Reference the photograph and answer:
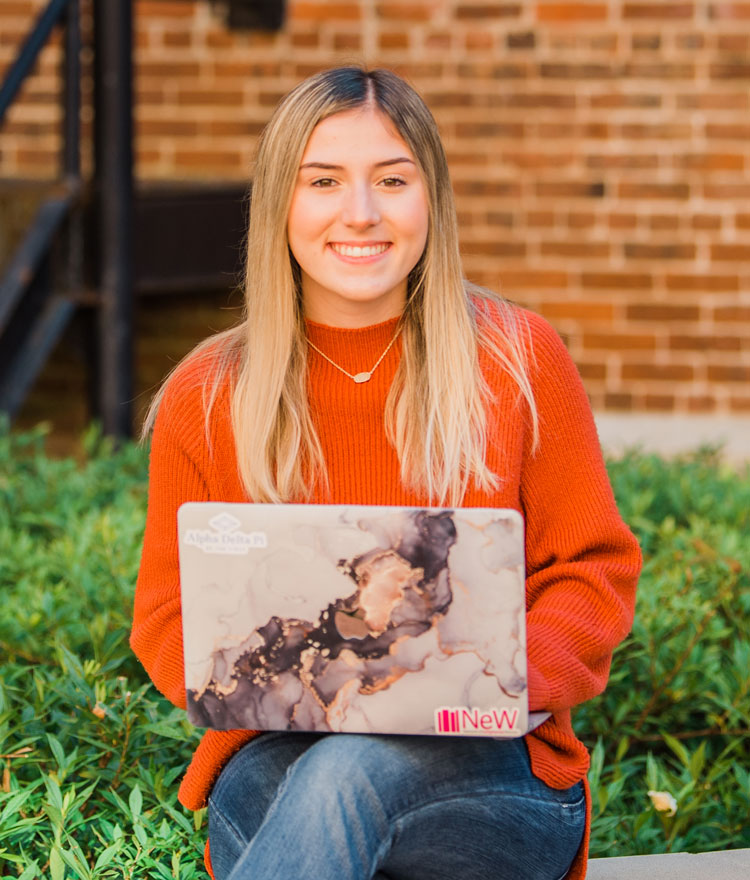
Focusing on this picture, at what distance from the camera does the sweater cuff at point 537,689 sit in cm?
195

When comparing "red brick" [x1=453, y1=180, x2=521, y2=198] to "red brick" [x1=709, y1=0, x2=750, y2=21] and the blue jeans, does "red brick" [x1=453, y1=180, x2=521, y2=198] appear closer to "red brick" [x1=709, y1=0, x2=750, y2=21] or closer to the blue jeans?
"red brick" [x1=709, y1=0, x2=750, y2=21]

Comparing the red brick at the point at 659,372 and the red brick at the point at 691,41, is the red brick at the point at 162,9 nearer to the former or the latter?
the red brick at the point at 691,41

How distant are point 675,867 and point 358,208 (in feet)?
3.84

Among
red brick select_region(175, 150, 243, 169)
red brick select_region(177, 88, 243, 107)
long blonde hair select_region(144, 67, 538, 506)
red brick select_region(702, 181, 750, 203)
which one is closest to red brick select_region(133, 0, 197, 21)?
red brick select_region(177, 88, 243, 107)

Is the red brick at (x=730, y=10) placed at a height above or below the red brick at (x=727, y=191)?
above

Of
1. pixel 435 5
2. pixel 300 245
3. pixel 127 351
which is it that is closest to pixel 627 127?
pixel 435 5

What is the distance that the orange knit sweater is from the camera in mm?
2047

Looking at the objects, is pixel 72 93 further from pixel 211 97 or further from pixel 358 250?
pixel 358 250

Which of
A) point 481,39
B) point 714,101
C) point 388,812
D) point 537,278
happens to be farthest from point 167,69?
point 388,812

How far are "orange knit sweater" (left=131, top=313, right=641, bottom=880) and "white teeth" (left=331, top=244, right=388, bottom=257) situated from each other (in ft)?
0.46

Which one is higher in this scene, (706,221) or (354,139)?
(354,139)

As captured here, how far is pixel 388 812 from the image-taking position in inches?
75.0

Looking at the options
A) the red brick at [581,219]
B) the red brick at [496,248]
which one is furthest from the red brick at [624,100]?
the red brick at [496,248]

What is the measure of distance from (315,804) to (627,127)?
4.63m
